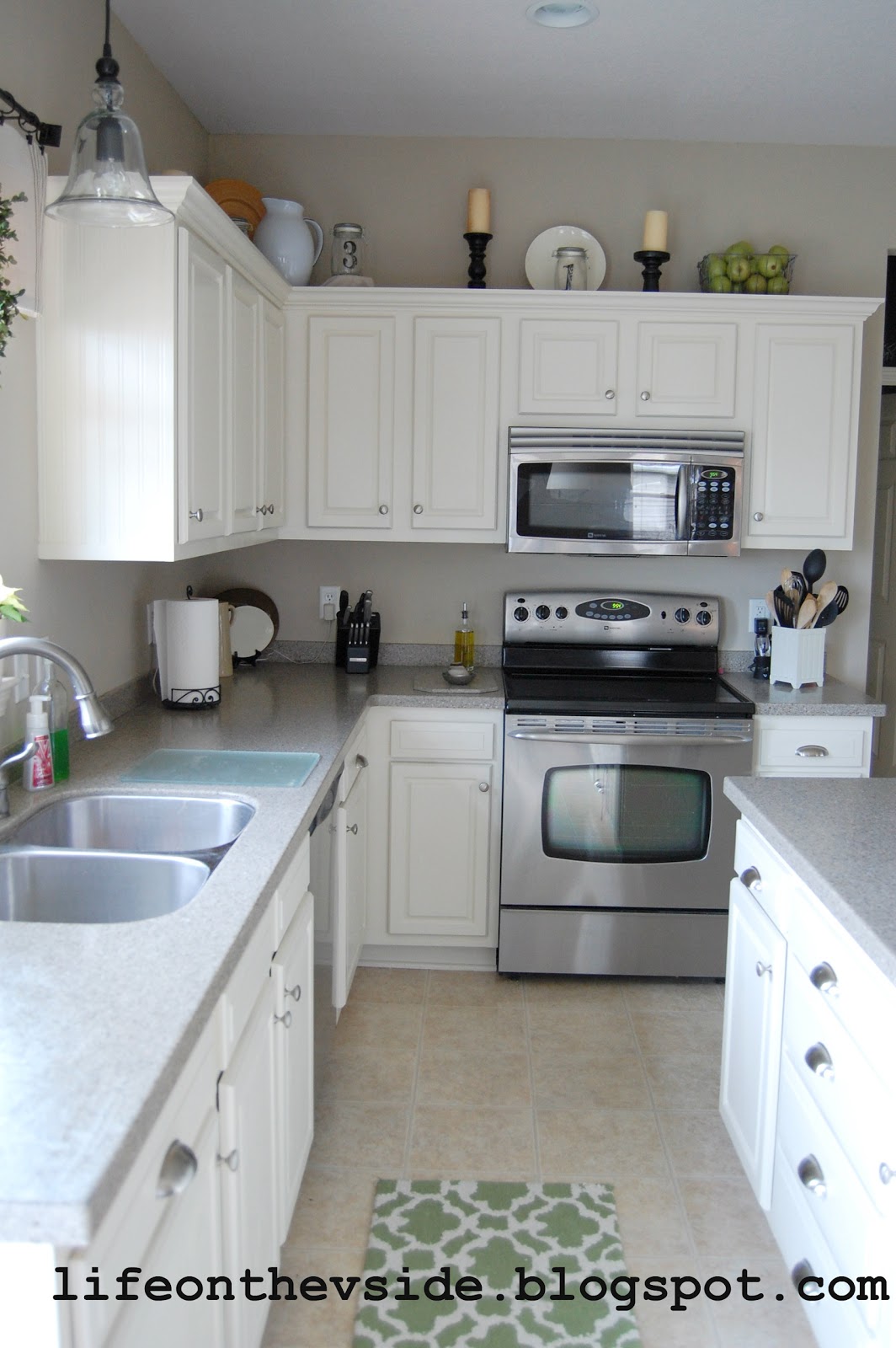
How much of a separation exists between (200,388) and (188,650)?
746 millimetres

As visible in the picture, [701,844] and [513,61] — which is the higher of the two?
[513,61]

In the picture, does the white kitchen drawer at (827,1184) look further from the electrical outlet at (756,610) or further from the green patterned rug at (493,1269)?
the electrical outlet at (756,610)

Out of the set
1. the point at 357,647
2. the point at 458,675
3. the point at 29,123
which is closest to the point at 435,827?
the point at 458,675

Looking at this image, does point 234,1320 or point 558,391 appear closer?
point 234,1320

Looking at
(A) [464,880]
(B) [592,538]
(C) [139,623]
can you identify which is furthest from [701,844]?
(C) [139,623]

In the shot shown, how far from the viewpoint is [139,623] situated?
10.5 feet

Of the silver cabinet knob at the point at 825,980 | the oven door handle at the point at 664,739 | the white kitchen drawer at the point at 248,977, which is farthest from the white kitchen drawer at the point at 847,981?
the oven door handle at the point at 664,739

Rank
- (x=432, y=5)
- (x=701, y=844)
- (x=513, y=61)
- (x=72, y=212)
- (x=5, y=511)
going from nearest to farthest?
(x=72, y=212)
(x=5, y=511)
(x=432, y=5)
(x=513, y=61)
(x=701, y=844)

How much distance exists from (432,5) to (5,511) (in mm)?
1605

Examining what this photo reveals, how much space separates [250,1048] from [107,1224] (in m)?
0.65

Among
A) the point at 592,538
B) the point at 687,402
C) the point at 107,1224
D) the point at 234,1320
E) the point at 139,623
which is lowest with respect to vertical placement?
the point at 234,1320

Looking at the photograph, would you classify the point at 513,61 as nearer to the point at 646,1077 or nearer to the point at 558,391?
the point at 558,391

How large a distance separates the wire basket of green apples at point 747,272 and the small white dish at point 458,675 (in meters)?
1.39

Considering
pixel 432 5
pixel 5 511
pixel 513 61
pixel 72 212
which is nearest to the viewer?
pixel 72 212
